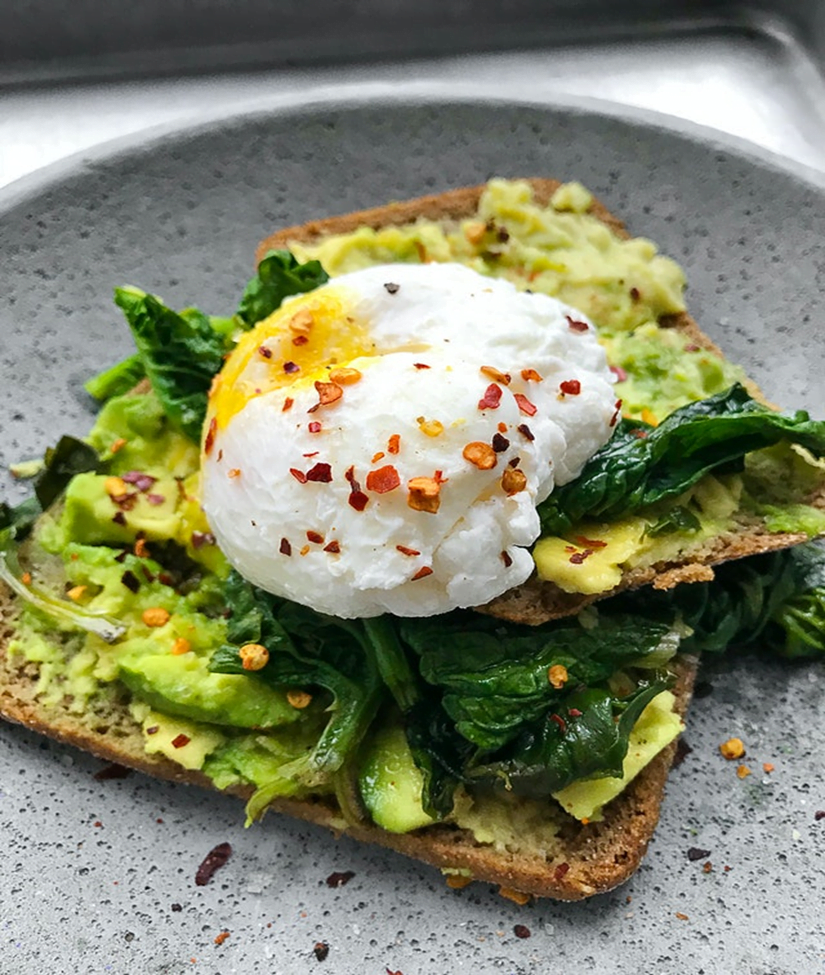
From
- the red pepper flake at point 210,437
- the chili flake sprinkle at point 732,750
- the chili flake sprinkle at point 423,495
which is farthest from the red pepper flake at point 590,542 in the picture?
the red pepper flake at point 210,437

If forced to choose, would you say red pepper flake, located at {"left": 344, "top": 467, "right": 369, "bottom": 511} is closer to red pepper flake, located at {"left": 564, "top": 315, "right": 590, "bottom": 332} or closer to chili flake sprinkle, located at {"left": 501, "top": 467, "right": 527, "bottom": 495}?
chili flake sprinkle, located at {"left": 501, "top": 467, "right": 527, "bottom": 495}

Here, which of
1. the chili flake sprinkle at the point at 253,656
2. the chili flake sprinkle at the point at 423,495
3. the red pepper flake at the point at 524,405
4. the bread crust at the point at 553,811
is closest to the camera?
the chili flake sprinkle at the point at 423,495

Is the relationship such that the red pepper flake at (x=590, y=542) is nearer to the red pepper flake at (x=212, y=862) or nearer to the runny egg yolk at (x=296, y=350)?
the runny egg yolk at (x=296, y=350)

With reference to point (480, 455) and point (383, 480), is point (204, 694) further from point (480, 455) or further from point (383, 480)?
point (480, 455)

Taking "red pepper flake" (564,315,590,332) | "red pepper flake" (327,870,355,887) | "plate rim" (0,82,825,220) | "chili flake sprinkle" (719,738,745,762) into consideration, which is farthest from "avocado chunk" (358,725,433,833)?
"plate rim" (0,82,825,220)

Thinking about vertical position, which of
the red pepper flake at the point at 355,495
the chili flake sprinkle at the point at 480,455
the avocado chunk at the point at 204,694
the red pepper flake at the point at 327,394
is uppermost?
the chili flake sprinkle at the point at 480,455

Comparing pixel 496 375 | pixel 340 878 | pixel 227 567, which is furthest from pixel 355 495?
pixel 340 878

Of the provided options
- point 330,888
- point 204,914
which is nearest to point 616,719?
point 330,888
